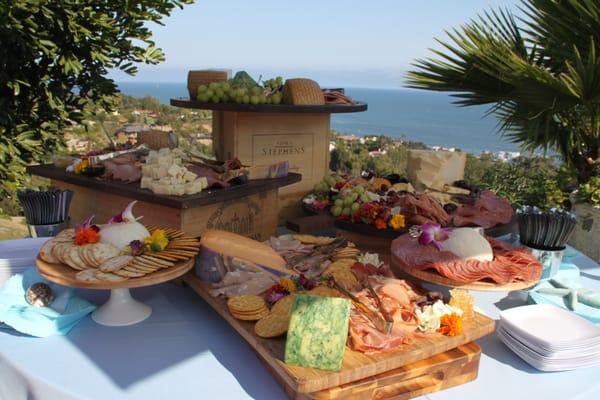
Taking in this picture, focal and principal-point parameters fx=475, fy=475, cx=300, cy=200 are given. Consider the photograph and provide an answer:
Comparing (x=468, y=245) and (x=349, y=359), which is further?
(x=468, y=245)

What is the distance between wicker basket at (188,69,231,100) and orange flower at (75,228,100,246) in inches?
56.7

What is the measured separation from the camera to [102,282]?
1283 mm

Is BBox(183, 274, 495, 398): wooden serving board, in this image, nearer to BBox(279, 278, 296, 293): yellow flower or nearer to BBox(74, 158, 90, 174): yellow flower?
BBox(279, 278, 296, 293): yellow flower

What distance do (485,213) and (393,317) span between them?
1.13 m

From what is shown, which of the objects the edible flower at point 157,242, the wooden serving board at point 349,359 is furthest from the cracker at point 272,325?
the edible flower at point 157,242

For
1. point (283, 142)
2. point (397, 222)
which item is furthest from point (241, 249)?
point (283, 142)

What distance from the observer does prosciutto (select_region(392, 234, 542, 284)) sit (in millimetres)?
1415

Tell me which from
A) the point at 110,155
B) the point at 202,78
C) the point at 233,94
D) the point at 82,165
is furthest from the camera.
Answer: the point at 202,78

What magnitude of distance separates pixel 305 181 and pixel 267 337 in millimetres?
1852

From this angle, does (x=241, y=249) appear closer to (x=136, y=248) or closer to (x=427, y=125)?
(x=136, y=248)

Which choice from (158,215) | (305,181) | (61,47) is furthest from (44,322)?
(61,47)

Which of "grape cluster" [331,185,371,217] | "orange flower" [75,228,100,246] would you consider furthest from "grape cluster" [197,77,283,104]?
"orange flower" [75,228,100,246]

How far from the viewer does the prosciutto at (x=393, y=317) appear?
3.75 feet

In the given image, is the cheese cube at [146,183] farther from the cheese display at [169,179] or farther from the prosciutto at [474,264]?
the prosciutto at [474,264]
